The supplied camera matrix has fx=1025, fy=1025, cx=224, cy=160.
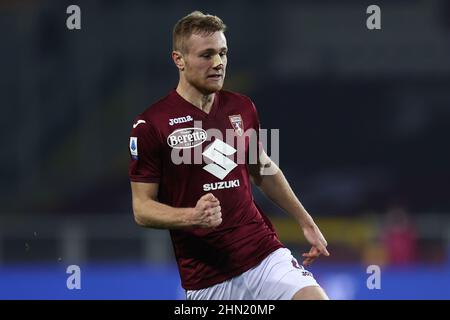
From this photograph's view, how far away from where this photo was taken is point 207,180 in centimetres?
532

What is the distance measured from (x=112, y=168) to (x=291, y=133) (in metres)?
3.50

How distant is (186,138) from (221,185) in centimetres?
31

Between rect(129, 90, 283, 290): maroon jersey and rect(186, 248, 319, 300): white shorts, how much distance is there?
4 centimetres

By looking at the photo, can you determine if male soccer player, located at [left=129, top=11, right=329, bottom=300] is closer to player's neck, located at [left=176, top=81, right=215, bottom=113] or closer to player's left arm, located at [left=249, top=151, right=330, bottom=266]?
player's neck, located at [left=176, top=81, right=215, bottom=113]

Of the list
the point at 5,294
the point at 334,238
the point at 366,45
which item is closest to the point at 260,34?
the point at 366,45

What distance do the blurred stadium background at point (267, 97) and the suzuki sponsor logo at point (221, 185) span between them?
12.2m

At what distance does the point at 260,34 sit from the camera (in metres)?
20.2

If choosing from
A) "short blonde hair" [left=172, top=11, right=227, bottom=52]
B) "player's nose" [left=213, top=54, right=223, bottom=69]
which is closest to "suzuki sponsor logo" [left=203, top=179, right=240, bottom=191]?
"player's nose" [left=213, top=54, right=223, bottom=69]

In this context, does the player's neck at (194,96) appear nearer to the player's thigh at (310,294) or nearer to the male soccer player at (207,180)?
the male soccer player at (207,180)

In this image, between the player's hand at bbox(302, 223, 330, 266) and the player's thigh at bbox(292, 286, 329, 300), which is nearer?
the player's thigh at bbox(292, 286, 329, 300)

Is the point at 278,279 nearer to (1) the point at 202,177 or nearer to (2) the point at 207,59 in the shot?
(1) the point at 202,177

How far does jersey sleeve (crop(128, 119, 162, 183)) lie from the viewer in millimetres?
5227

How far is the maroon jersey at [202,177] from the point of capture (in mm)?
5250

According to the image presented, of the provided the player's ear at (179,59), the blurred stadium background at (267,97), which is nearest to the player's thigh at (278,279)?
the player's ear at (179,59)
